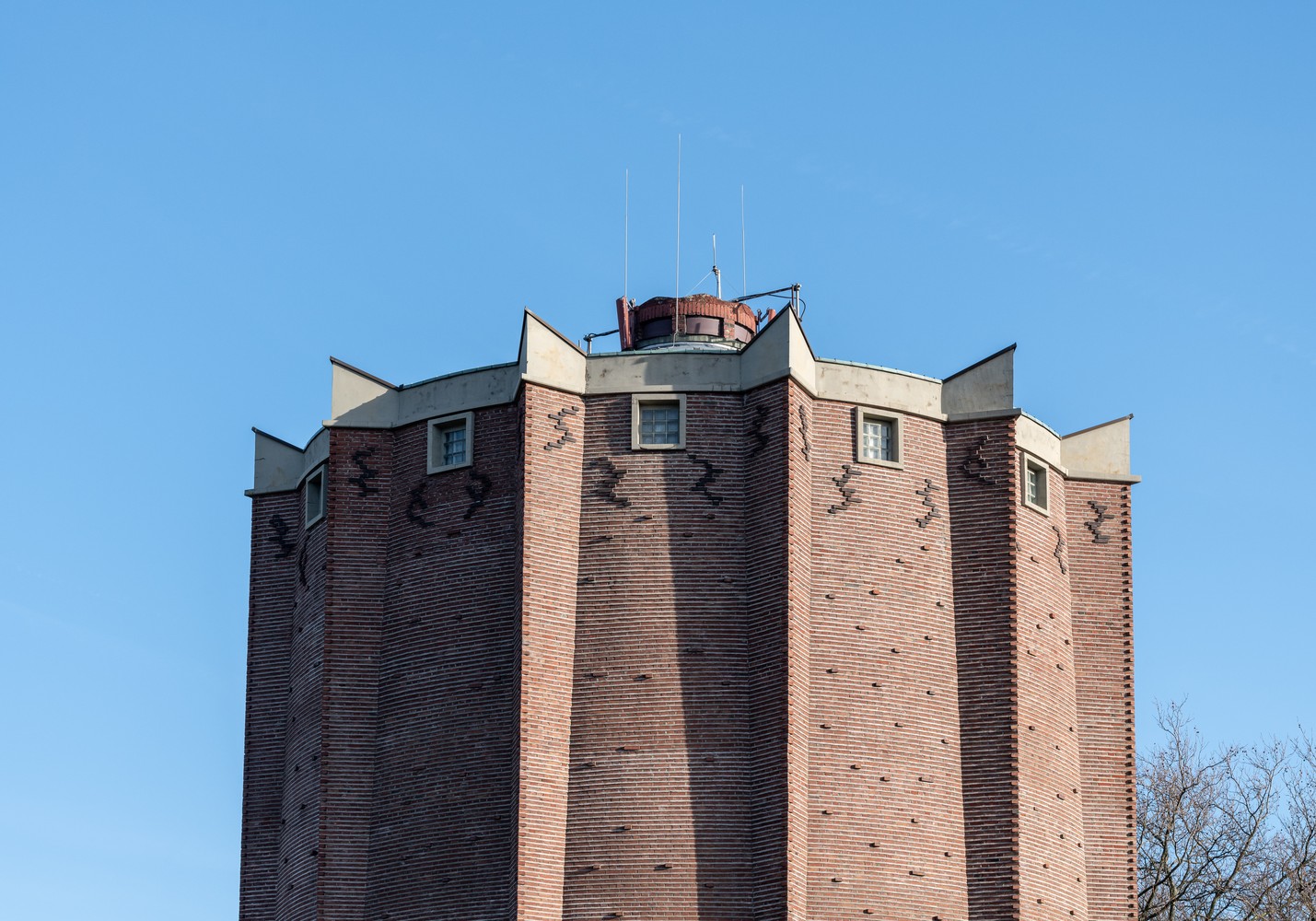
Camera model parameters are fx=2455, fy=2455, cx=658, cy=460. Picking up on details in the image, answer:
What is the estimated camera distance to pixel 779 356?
168 ft

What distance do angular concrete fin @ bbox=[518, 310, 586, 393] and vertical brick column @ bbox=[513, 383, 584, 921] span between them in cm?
23

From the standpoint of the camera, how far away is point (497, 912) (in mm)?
48750

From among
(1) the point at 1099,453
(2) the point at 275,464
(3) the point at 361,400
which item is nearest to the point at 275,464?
(2) the point at 275,464

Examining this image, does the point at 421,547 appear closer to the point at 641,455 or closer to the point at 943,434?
the point at 641,455

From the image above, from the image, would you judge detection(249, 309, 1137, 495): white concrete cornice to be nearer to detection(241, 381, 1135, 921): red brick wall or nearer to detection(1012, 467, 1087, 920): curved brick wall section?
detection(241, 381, 1135, 921): red brick wall

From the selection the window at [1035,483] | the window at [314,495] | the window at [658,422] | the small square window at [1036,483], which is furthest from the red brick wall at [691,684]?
the window at [314,495]

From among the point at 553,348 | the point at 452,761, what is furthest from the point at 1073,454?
the point at 452,761

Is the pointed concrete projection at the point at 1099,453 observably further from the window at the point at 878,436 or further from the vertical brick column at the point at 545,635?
the vertical brick column at the point at 545,635

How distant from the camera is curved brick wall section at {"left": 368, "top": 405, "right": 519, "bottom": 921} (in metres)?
49.7

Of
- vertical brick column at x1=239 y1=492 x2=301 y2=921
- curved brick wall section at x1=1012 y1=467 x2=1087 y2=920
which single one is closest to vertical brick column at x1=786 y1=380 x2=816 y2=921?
curved brick wall section at x1=1012 y1=467 x2=1087 y2=920

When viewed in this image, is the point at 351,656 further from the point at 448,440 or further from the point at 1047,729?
the point at 1047,729

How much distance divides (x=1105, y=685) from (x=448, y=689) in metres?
15.3

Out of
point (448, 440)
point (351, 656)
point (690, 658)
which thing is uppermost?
point (448, 440)

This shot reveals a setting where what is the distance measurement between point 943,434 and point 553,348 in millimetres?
8733
